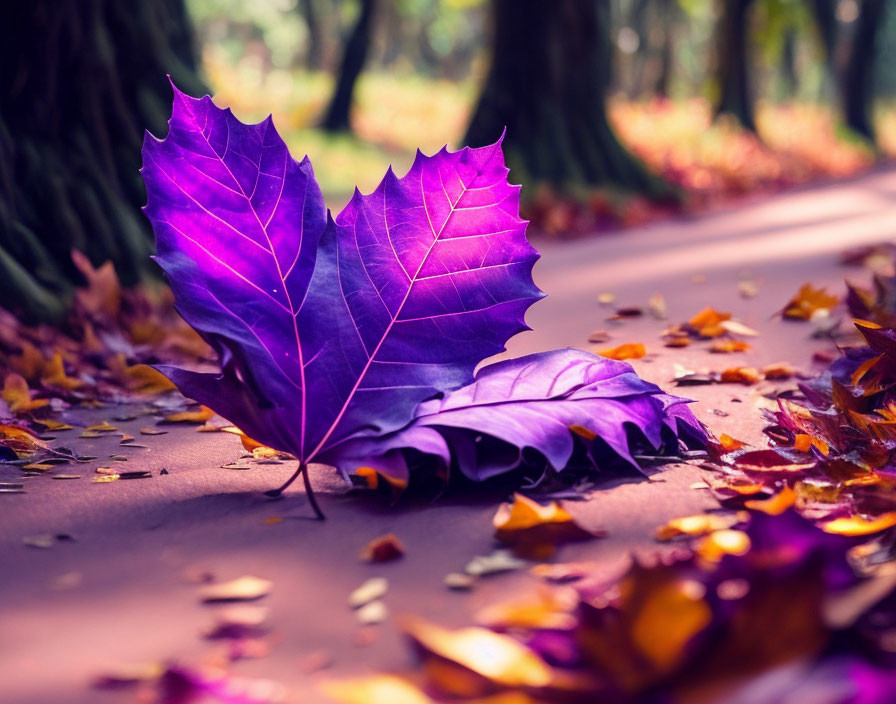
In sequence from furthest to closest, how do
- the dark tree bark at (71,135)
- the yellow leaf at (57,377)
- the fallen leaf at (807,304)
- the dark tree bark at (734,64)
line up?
the dark tree bark at (734,64) → the fallen leaf at (807,304) → the dark tree bark at (71,135) → the yellow leaf at (57,377)

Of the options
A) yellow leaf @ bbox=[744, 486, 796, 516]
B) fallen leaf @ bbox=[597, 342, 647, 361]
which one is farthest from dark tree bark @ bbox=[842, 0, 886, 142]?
yellow leaf @ bbox=[744, 486, 796, 516]

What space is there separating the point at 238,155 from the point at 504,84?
7.50 meters

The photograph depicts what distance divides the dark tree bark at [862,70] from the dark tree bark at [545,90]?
10.8 meters

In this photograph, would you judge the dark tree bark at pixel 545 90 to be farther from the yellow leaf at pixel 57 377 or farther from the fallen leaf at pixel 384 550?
the fallen leaf at pixel 384 550

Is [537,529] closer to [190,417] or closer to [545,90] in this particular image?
[190,417]

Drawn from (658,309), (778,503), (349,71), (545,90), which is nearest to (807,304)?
(658,309)

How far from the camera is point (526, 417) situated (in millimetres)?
1822

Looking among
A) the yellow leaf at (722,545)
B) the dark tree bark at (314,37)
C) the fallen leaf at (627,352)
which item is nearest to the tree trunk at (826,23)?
the dark tree bark at (314,37)

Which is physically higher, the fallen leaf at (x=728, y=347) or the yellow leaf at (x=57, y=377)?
the yellow leaf at (x=57, y=377)

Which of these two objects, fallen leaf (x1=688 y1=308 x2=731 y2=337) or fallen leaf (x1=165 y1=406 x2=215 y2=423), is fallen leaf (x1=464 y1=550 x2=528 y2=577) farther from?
fallen leaf (x1=688 y1=308 x2=731 y2=337)

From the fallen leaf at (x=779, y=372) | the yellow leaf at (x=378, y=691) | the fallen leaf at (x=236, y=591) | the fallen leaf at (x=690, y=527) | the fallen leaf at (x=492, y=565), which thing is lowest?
the fallen leaf at (x=779, y=372)

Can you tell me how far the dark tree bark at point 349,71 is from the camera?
1585 centimetres

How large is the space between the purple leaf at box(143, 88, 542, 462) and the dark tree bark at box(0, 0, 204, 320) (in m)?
1.75

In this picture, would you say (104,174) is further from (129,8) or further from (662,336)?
(662,336)
